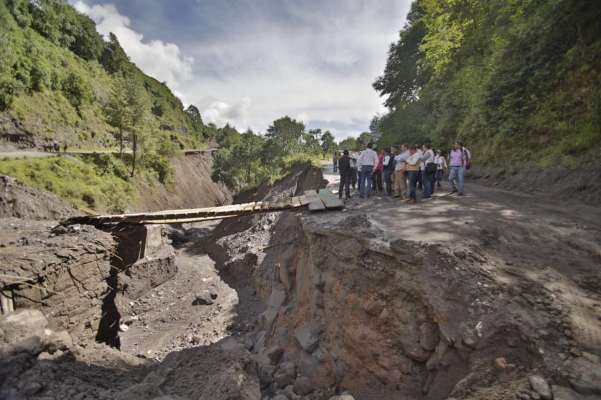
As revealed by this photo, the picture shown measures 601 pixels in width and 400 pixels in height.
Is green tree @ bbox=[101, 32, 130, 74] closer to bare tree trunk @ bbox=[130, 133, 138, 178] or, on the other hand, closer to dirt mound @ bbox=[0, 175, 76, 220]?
bare tree trunk @ bbox=[130, 133, 138, 178]

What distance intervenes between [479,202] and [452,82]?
44.5 ft

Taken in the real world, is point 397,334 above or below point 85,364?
above

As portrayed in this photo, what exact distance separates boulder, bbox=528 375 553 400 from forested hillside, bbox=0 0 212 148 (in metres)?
29.0

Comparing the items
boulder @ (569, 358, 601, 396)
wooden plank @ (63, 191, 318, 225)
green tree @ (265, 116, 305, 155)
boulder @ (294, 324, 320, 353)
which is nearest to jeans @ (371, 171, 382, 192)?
wooden plank @ (63, 191, 318, 225)

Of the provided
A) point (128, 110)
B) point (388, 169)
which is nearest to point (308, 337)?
point (388, 169)

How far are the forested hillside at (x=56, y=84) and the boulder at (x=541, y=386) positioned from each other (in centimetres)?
2900

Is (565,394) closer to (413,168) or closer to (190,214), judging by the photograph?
(413,168)

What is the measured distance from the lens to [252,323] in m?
10.8

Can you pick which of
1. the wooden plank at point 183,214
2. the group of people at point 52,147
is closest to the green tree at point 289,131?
the group of people at point 52,147

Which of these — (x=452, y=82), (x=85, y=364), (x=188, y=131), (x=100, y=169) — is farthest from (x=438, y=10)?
(x=188, y=131)

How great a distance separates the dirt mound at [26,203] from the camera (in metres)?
11.6

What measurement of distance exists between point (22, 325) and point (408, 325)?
292 inches

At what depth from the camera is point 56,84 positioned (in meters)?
25.7

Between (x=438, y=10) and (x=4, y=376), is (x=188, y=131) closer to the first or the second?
(x=438, y=10)
